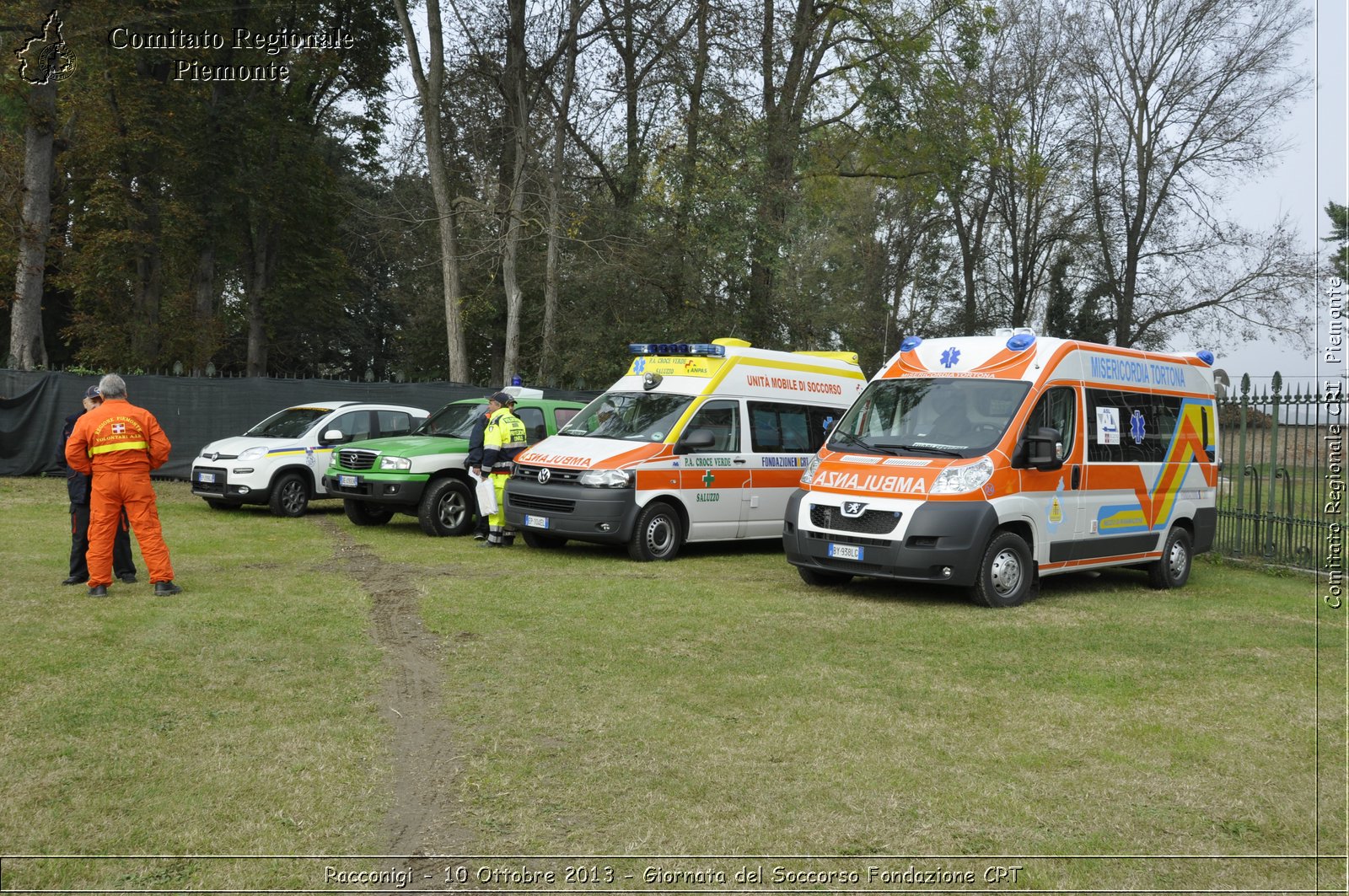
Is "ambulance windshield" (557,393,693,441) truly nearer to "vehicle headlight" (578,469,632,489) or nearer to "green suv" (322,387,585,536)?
"vehicle headlight" (578,469,632,489)

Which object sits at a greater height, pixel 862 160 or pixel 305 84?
pixel 305 84

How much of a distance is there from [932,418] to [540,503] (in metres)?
4.46

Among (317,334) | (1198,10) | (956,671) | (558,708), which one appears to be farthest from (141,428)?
(317,334)

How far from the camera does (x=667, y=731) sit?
6102mm

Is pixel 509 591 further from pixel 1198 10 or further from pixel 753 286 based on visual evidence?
pixel 1198 10

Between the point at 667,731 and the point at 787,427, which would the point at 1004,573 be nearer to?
the point at 787,427

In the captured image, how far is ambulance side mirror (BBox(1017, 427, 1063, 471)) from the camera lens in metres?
10.3

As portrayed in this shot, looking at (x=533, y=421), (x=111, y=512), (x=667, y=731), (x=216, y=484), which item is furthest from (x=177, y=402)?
(x=667, y=731)

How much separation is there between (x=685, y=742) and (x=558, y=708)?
3.08 ft

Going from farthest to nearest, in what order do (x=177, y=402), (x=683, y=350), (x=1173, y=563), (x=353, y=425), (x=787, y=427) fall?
(x=177, y=402) → (x=353, y=425) → (x=787, y=427) → (x=683, y=350) → (x=1173, y=563)

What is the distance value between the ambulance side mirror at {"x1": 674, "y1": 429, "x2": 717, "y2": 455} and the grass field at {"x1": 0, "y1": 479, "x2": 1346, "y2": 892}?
2.47 meters

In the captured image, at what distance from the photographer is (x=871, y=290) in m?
42.8

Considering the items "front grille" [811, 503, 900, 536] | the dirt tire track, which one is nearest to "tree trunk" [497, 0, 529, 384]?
the dirt tire track

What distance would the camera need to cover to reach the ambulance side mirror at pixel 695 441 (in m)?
12.8
